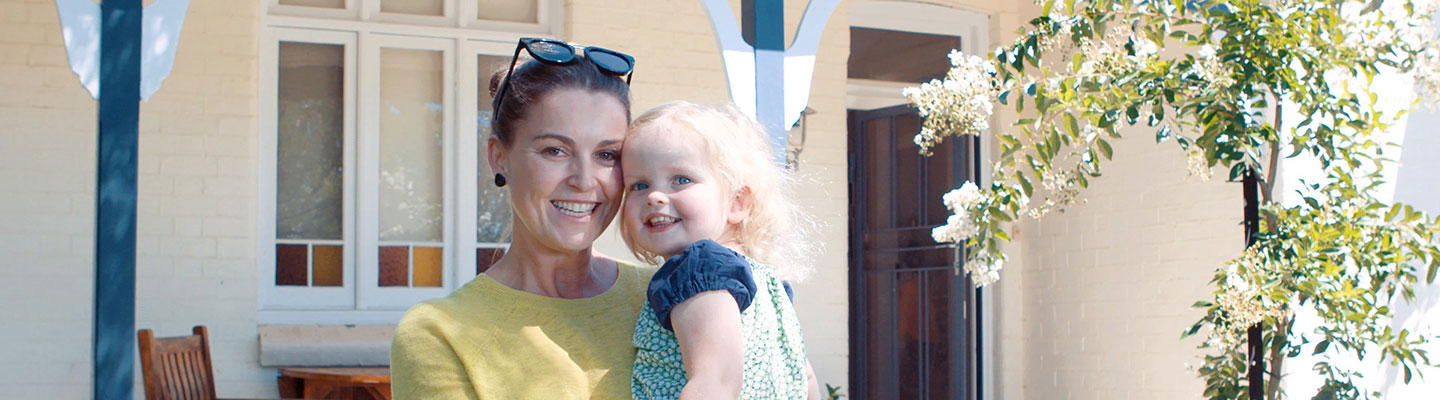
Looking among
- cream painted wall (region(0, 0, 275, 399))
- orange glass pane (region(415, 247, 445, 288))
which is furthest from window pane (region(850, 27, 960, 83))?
cream painted wall (region(0, 0, 275, 399))

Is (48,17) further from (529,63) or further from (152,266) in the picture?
(529,63)

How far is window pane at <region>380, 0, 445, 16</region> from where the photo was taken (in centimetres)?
630

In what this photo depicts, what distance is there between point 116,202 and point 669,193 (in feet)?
8.46

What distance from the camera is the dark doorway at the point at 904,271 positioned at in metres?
7.00

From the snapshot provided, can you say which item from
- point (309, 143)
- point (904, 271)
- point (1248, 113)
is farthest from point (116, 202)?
point (904, 271)

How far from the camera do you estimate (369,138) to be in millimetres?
6234

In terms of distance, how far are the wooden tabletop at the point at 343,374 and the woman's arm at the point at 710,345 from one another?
152 inches

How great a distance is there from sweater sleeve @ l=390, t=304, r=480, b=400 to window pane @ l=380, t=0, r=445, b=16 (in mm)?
4905

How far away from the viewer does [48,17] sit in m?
5.62

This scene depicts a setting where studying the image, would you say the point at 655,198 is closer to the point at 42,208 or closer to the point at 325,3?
the point at 42,208

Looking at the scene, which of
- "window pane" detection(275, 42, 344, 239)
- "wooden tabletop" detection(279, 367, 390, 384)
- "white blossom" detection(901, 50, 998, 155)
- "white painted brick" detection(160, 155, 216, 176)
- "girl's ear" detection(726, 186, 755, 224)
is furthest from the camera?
"window pane" detection(275, 42, 344, 239)

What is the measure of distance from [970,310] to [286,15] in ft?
11.7

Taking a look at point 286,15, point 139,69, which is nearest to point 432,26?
point 286,15

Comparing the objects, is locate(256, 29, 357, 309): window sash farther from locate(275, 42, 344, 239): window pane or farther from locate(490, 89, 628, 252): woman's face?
locate(490, 89, 628, 252): woman's face
